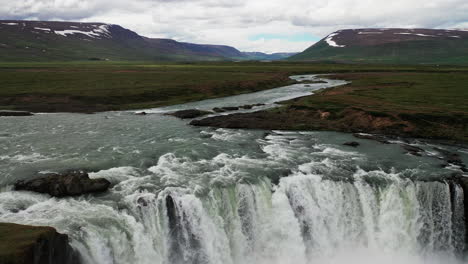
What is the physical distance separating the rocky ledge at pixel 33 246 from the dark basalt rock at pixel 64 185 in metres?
6.40

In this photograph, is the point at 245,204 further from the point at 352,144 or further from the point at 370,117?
the point at 370,117

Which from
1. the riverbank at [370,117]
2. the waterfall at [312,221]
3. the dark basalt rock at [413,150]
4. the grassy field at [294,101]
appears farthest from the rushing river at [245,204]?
the grassy field at [294,101]

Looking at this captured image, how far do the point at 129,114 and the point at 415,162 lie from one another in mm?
49164

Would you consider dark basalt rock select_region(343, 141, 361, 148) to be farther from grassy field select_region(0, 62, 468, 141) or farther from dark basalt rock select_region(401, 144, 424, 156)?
grassy field select_region(0, 62, 468, 141)

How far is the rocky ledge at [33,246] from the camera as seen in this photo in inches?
702

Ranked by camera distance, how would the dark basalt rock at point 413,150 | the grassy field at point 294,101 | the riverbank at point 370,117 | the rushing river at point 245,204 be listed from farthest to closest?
the grassy field at point 294,101
the riverbank at point 370,117
the dark basalt rock at point 413,150
the rushing river at point 245,204

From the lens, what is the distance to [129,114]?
69.5 m

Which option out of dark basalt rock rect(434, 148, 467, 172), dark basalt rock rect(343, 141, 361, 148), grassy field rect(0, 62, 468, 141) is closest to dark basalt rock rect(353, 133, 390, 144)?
grassy field rect(0, 62, 468, 141)

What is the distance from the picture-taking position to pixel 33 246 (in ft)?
60.5

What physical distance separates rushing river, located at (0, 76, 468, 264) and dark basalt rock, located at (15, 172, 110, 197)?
0.80m

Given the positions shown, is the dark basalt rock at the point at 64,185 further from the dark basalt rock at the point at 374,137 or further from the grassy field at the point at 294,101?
the dark basalt rock at the point at 374,137

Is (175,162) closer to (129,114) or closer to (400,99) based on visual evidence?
(129,114)

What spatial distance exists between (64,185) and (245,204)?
45.8ft

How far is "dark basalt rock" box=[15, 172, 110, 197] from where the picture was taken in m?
28.0
